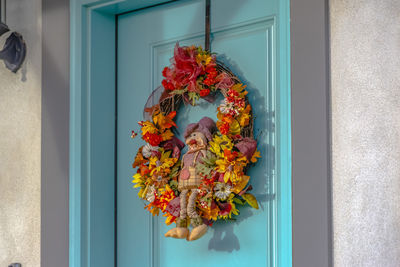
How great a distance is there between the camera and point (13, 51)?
1754 millimetres

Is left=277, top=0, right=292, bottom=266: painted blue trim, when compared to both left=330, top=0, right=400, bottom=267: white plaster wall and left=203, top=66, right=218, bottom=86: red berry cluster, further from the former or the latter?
left=203, top=66, right=218, bottom=86: red berry cluster

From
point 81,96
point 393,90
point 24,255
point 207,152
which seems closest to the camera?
point 393,90

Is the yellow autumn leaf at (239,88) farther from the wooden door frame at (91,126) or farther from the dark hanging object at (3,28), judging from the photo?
the dark hanging object at (3,28)

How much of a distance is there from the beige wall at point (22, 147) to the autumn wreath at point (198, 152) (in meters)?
0.53

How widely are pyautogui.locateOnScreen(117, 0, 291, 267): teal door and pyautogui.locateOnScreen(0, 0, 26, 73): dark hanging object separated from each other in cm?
41

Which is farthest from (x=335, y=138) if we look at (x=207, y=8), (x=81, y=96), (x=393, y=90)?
(x=81, y=96)

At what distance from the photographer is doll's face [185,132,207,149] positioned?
1.41 metres

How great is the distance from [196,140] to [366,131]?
534mm

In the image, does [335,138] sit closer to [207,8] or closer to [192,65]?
[192,65]

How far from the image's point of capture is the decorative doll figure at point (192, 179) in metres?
1.34

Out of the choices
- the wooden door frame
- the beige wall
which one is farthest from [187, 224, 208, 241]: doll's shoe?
the beige wall

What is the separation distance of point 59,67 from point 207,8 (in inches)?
24.8

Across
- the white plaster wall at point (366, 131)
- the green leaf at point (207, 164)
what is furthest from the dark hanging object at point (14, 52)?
the white plaster wall at point (366, 131)

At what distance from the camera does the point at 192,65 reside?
1411 millimetres
